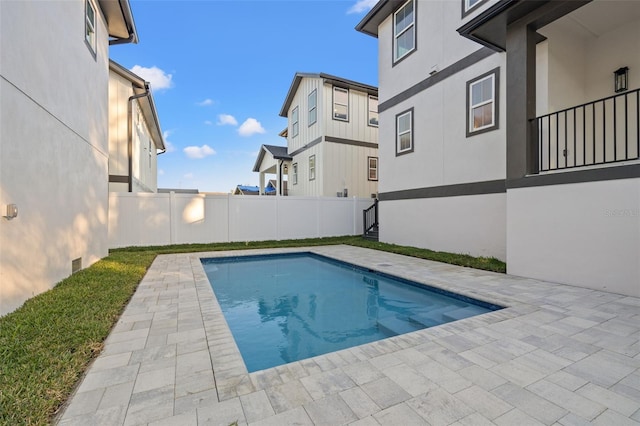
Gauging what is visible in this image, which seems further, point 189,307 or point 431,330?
point 189,307

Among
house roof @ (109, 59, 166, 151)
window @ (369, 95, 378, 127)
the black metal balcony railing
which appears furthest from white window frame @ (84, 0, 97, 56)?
window @ (369, 95, 378, 127)

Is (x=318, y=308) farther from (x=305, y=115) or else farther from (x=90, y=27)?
(x=305, y=115)

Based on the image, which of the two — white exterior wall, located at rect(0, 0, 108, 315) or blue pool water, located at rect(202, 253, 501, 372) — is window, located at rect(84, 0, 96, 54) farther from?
blue pool water, located at rect(202, 253, 501, 372)

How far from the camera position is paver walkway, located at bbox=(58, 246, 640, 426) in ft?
6.22

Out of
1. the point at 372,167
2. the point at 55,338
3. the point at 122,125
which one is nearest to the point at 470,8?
the point at 372,167

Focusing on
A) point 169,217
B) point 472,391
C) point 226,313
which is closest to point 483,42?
point 472,391

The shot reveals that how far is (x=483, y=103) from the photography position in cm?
743

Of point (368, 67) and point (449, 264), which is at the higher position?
point (368, 67)

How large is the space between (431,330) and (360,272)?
403 centimetres

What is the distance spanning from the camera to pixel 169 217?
10.4 meters

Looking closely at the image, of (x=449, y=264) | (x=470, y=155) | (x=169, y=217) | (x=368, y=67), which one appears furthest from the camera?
(x=368, y=67)

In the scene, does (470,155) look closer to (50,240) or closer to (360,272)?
(360,272)

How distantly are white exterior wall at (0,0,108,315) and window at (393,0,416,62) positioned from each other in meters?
8.53

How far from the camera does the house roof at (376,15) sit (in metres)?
9.97
